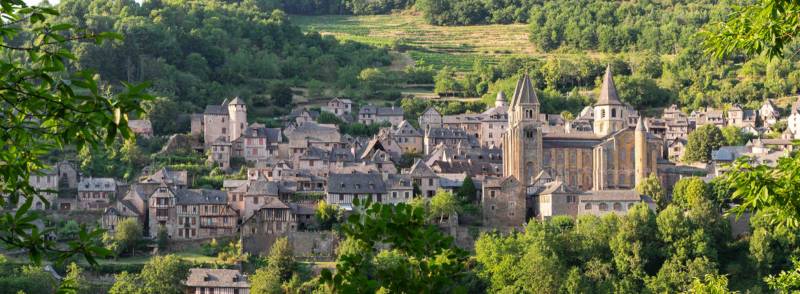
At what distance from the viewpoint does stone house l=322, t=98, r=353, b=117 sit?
97419 millimetres

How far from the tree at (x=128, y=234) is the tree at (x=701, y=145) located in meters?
36.2

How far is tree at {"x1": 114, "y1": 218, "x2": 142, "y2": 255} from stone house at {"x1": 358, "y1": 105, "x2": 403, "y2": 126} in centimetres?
3167

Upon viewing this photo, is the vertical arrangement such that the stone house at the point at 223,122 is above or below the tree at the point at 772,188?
above

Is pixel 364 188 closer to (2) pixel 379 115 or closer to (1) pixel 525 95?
(1) pixel 525 95

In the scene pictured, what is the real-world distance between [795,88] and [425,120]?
34.4 m

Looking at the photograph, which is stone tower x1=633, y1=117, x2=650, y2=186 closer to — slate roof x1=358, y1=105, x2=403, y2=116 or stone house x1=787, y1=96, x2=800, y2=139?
stone house x1=787, y1=96, x2=800, y2=139

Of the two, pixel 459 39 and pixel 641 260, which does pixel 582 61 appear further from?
pixel 641 260

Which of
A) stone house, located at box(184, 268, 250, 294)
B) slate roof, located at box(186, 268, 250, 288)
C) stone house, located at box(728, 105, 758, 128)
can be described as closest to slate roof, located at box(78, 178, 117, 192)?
slate roof, located at box(186, 268, 250, 288)

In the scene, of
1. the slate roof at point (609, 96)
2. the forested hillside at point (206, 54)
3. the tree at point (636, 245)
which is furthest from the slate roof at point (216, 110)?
the tree at point (636, 245)

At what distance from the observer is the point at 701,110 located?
102000mm

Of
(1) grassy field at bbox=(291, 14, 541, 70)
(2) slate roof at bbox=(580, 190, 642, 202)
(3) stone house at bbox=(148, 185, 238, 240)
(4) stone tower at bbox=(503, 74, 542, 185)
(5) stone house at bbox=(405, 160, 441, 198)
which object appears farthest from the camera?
(1) grassy field at bbox=(291, 14, 541, 70)

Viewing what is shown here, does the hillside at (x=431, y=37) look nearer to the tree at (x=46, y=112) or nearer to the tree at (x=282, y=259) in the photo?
the tree at (x=282, y=259)

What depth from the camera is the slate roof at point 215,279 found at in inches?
2398

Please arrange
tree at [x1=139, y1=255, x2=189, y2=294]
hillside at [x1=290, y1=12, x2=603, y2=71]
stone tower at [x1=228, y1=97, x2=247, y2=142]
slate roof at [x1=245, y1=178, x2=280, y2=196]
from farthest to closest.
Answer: hillside at [x1=290, y1=12, x2=603, y2=71], stone tower at [x1=228, y1=97, x2=247, y2=142], slate roof at [x1=245, y1=178, x2=280, y2=196], tree at [x1=139, y1=255, x2=189, y2=294]
